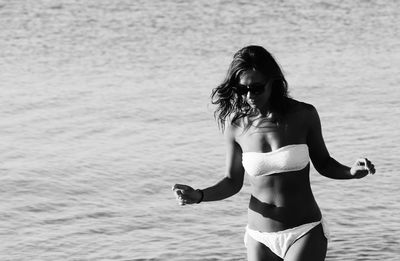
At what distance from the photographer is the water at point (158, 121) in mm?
10617

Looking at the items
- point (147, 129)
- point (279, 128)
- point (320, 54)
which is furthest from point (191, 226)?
point (320, 54)

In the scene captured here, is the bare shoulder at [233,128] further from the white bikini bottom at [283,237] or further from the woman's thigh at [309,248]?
the woman's thigh at [309,248]

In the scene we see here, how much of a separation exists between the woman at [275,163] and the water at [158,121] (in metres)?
4.14

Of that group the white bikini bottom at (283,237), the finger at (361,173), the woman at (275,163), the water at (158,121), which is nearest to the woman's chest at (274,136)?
the woman at (275,163)

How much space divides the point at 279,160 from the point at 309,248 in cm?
49

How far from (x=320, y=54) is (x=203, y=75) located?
308cm

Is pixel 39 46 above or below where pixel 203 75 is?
above

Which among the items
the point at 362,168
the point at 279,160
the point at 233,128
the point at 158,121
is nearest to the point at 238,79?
the point at 233,128

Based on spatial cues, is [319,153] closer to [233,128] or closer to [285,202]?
[285,202]

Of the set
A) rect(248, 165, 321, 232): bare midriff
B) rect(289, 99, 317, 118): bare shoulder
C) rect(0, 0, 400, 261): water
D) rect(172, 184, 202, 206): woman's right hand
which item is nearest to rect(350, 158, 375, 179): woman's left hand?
rect(248, 165, 321, 232): bare midriff

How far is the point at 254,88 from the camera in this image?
5715 millimetres

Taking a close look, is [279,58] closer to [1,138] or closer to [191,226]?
[1,138]

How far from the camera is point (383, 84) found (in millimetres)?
17484

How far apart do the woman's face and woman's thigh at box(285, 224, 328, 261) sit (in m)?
0.74
